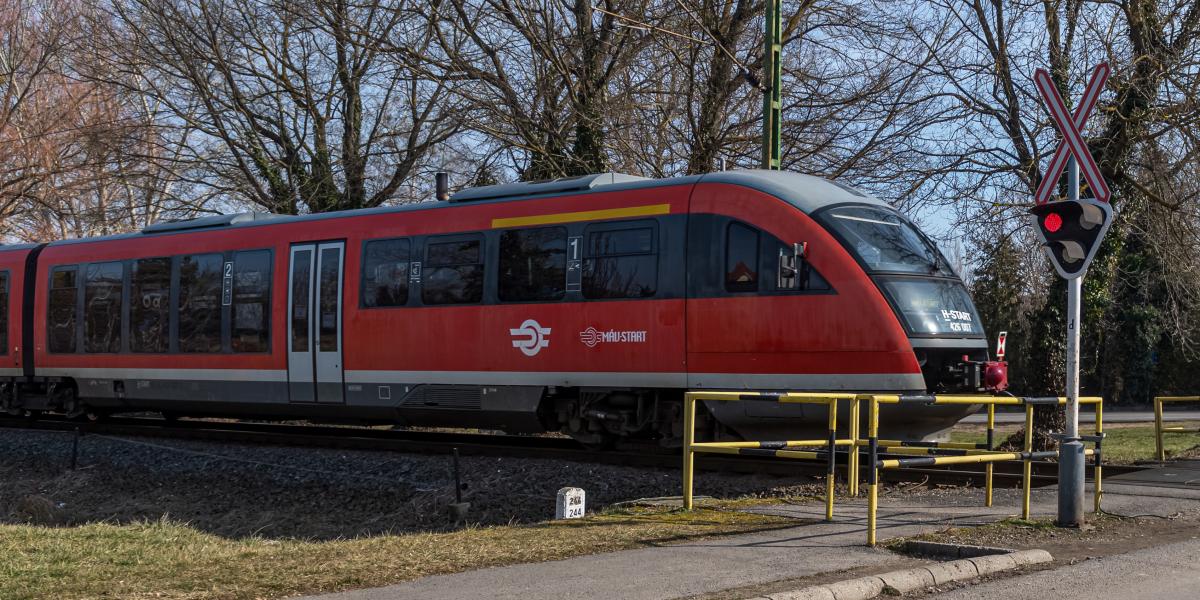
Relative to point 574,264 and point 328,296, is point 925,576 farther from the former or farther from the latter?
point 328,296

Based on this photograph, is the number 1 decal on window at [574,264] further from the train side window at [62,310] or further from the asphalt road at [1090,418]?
the asphalt road at [1090,418]

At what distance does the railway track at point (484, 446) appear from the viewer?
40.5 ft

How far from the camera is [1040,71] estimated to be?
9625 mm

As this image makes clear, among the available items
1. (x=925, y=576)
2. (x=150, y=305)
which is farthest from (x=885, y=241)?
(x=150, y=305)

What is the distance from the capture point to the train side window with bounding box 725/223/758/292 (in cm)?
1259

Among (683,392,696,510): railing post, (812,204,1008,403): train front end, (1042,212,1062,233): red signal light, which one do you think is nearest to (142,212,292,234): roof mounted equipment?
(812,204,1008,403): train front end

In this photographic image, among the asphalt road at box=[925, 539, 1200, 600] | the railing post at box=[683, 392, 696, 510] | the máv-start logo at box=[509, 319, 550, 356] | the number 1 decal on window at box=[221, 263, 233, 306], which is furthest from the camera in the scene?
the number 1 decal on window at box=[221, 263, 233, 306]

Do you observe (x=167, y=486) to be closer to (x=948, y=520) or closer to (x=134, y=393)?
(x=134, y=393)

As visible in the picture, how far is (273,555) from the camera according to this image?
27.1ft

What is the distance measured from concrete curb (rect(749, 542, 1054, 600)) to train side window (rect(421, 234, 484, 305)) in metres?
8.24

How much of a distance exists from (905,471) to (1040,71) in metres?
4.74

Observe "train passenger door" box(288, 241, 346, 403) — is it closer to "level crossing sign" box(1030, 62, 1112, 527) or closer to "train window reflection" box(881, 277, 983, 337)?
"train window reflection" box(881, 277, 983, 337)

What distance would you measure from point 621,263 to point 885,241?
9.92 feet

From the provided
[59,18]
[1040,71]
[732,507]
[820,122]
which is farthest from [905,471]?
[59,18]
